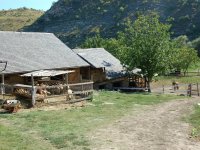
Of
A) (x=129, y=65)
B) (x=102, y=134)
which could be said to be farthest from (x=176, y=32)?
(x=102, y=134)

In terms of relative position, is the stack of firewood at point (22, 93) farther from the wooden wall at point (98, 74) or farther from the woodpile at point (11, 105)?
the wooden wall at point (98, 74)

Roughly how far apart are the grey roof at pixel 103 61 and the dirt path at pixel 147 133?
1738 cm

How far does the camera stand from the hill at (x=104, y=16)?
108 meters

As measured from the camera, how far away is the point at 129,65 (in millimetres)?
40719

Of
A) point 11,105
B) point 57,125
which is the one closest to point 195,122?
point 57,125

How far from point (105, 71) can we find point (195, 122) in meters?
21.1

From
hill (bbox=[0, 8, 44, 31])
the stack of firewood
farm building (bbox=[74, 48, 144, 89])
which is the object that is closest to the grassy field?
the stack of firewood

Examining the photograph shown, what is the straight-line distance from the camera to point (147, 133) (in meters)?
18.0

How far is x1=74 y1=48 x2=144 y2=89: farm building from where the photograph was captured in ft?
134

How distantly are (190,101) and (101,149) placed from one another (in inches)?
666

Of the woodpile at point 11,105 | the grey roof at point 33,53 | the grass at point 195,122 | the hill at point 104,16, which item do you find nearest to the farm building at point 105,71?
the grey roof at point 33,53

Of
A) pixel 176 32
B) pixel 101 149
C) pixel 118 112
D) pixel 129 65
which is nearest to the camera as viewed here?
pixel 101 149

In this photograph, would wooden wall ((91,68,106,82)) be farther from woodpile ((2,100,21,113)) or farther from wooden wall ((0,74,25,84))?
woodpile ((2,100,21,113))

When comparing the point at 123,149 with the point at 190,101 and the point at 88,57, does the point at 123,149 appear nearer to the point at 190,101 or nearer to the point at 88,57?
the point at 190,101
